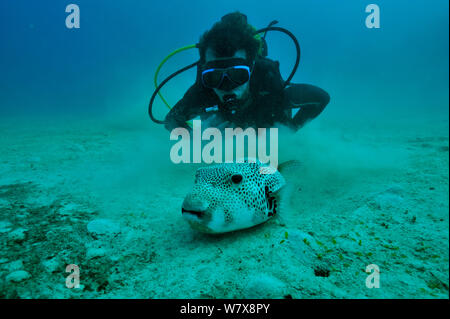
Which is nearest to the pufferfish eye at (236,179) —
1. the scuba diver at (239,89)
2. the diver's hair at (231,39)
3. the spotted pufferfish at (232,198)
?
the spotted pufferfish at (232,198)

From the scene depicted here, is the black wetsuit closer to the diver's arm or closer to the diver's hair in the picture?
the diver's arm

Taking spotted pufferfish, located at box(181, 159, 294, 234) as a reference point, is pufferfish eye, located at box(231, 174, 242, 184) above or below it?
above

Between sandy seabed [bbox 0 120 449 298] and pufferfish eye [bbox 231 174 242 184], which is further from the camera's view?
pufferfish eye [bbox 231 174 242 184]

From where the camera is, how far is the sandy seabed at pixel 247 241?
122cm

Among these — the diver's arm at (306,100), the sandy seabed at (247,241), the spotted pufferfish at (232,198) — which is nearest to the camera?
the sandy seabed at (247,241)

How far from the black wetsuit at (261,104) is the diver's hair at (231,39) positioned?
39cm

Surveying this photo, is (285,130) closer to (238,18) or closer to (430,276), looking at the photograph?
(238,18)

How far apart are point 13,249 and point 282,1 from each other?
8330 cm

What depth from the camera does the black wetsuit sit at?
4.30 metres

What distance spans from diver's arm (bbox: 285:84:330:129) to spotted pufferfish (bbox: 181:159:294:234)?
11.1ft

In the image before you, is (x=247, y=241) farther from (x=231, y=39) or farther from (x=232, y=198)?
(x=231, y=39)

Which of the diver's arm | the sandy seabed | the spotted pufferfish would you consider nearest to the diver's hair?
the diver's arm

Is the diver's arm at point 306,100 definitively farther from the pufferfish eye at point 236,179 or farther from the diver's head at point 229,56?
the pufferfish eye at point 236,179
